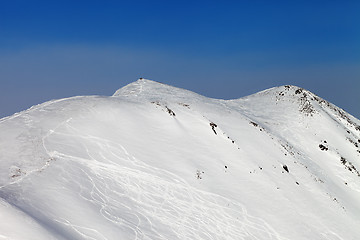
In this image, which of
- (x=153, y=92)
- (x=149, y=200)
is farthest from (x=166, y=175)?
(x=153, y=92)

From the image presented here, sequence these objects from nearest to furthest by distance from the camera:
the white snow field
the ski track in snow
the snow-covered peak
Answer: the white snow field → the ski track in snow → the snow-covered peak

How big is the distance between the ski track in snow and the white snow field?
0.25 ft

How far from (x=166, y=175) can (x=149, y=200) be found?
11.2 feet

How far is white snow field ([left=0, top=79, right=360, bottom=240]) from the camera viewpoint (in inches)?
603

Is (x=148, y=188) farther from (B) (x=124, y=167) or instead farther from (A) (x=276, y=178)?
(A) (x=276, y=178)

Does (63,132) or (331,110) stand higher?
(331,110)

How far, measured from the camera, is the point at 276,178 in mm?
28109

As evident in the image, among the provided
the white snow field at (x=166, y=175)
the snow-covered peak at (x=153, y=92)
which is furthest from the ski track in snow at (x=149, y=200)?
the snow-covered peak at (x=153, y=92)

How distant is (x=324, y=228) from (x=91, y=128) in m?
19.6

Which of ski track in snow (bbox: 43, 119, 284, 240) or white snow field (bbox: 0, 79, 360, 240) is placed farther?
ski track in snow (bbox: 43, 119, 284, 240)

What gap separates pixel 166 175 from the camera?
885 inches

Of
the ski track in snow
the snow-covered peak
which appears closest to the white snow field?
the ski track in snow

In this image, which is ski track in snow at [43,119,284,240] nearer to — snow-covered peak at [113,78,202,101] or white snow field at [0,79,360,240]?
white snow field at [0,79,360,240]

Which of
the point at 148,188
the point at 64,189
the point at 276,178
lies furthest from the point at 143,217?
the point at 276,178
